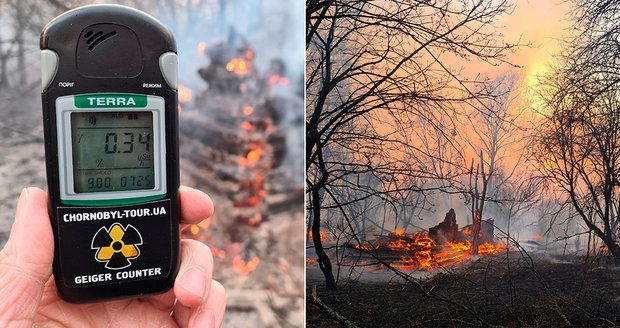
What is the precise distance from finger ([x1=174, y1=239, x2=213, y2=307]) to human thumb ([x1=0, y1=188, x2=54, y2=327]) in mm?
180

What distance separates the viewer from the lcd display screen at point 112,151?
0.77 metres

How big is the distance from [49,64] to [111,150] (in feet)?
0.47

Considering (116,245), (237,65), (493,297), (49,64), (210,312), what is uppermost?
(237,65)

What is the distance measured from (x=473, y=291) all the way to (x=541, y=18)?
1023mm

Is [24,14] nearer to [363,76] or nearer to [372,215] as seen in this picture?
[363,76]

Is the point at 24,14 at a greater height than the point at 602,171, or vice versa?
the point at 24,14

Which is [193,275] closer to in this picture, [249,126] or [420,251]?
[249,126]

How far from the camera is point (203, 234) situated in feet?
5.81

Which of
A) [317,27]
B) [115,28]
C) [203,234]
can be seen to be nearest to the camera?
[115,28]

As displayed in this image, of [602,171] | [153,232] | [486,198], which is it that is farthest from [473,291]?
[153,232]

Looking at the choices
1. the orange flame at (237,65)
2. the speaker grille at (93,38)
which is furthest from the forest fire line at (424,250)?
the speaker grille at (93,38)

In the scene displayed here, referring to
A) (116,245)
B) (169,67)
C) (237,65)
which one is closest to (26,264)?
(116,245)

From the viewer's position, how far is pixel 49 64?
72 cm

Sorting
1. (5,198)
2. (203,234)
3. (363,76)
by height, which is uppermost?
(363,76)
